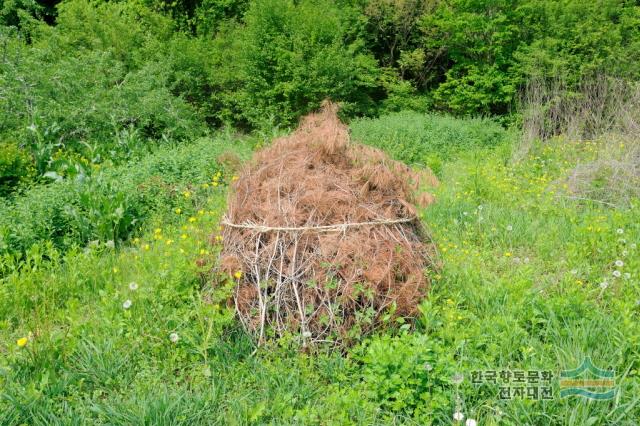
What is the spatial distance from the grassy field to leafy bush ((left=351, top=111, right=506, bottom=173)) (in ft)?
13.8

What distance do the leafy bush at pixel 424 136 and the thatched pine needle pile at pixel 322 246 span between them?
4.84 meters

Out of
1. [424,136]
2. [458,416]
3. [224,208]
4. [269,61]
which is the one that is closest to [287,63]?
[269,61]

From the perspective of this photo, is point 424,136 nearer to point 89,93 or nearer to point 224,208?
point 224,208

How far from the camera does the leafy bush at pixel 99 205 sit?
14.6 ft

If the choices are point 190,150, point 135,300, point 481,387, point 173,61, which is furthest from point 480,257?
point 173,61

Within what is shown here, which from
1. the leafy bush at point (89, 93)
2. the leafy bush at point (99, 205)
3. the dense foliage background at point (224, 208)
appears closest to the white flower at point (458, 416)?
the dense foliage background at point (224, 208)

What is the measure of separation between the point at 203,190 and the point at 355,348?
3.44m

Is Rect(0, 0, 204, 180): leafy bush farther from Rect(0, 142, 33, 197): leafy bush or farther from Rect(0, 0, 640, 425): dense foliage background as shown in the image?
Rect(0, 142, 33, 197): leafy bush

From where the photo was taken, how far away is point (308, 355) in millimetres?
2789

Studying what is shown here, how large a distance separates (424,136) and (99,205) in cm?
622

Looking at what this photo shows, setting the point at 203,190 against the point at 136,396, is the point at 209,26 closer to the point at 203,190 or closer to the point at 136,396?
the point at 203,190

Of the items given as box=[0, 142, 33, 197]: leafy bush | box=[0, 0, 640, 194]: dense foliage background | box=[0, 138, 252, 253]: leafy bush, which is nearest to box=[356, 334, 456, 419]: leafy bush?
box=[0, 138, 252, 253]: leafy bush

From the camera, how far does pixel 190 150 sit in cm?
691

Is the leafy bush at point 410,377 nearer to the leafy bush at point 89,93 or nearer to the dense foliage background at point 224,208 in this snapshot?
the dense foliage background at point 224,208
